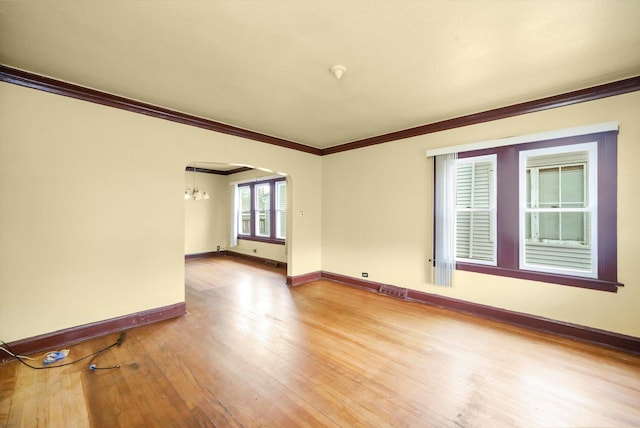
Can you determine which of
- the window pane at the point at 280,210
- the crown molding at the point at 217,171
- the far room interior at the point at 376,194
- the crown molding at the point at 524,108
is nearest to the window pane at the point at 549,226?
the far room interior at the point at 376,194

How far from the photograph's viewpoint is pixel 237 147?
4238 millimetres

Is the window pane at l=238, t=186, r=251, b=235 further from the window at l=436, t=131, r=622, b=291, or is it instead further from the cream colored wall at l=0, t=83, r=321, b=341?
the window at l=436, t=131, r=622, b=291

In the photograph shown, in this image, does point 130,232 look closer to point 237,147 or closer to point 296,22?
point 237,147

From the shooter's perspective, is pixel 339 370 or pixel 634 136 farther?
pixel 634 136

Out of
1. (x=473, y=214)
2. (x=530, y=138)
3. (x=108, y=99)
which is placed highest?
(x=108, y=99)

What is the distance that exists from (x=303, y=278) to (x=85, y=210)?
A: 11.6 feet

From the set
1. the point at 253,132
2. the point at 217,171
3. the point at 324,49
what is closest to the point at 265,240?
the point at 217,171

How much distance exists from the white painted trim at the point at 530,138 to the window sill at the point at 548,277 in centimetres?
160

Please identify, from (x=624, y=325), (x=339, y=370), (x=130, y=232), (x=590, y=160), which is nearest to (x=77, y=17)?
(x=130, y=232)

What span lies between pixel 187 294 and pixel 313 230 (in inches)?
102

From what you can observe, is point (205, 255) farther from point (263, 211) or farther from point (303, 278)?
point (303, 278)

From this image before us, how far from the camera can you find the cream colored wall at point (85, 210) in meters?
2.54

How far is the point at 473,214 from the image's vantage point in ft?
13.5

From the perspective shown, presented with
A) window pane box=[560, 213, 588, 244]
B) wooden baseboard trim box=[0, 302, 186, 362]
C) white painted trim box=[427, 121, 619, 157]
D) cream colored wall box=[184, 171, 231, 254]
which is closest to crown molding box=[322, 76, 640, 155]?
white painted trim box=[427, 121, 619, 157]
